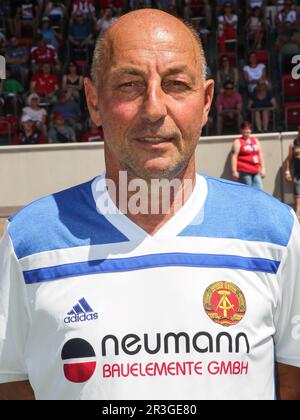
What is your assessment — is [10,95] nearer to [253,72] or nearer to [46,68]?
[46,68]

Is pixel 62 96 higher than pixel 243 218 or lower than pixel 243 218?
lower

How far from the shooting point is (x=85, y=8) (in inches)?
795

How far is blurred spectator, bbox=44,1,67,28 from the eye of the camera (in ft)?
67.1

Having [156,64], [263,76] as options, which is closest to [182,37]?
[156,64]

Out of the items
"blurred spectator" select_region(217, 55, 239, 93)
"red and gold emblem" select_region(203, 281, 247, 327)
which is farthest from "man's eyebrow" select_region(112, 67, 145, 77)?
"blurred spectator" select_region(217, 55, 239, 93)

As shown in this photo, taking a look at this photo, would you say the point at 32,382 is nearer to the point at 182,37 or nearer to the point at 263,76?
the point at 182,37

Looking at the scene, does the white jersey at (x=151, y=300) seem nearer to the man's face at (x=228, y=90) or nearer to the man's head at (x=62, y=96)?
the man's face at (x=228, y=90)

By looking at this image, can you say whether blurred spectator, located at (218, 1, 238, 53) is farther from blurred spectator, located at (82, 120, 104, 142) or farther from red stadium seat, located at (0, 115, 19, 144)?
red stadium seat, located at (0, 115, 19, 144)

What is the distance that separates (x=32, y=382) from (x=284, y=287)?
0.77 metres

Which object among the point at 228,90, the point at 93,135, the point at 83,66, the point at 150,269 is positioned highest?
the point at 150,269

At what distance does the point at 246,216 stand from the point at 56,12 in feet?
62.5

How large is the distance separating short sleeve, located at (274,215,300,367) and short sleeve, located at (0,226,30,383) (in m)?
0.73

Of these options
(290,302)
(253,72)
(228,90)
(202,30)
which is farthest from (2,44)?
(290,302)

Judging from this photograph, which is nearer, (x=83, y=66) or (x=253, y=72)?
(x=253, y=72)
